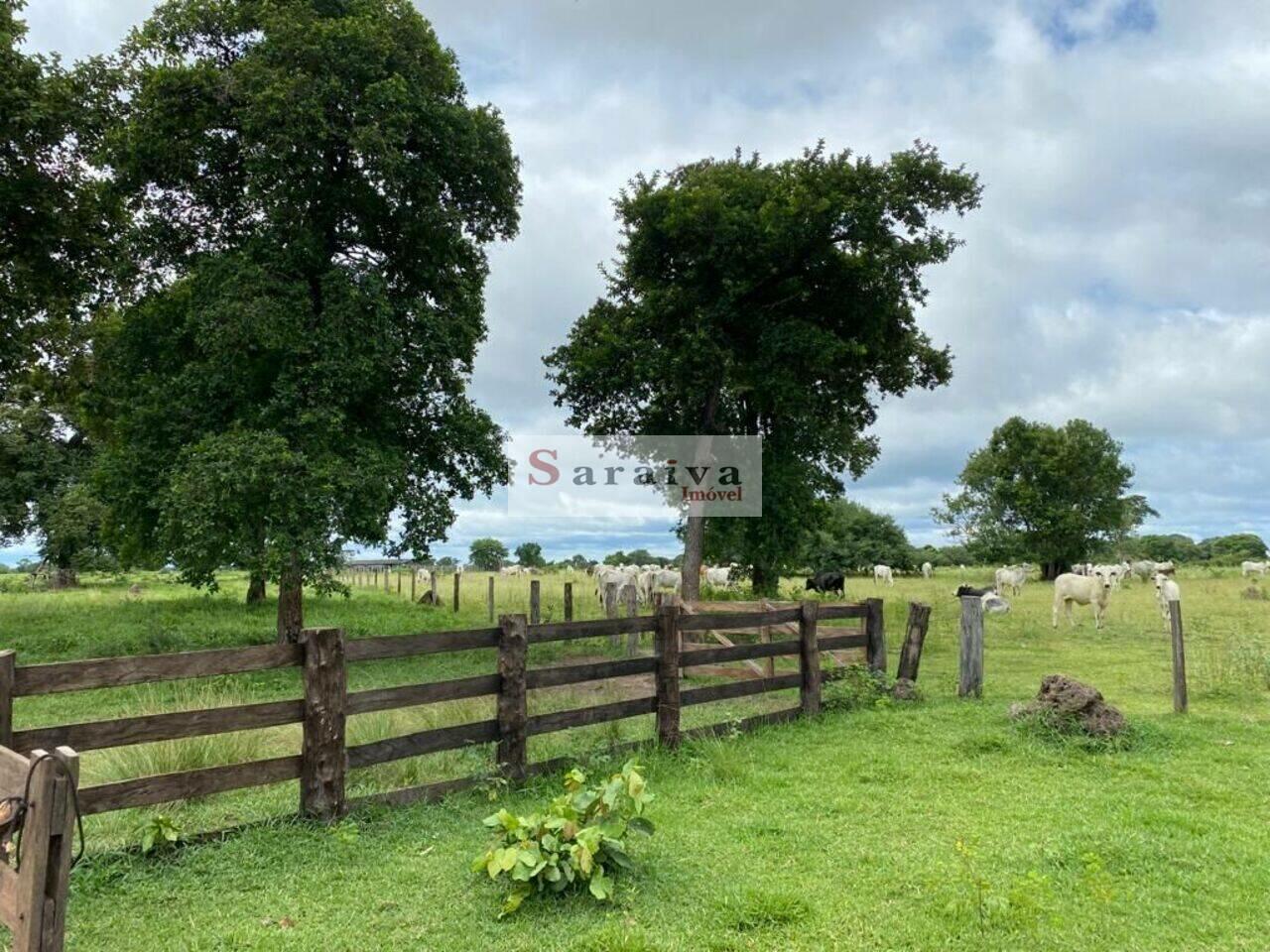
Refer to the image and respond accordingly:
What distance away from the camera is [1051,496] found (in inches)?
2048

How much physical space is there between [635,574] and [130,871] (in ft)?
69.3

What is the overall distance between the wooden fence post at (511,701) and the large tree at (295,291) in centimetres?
843

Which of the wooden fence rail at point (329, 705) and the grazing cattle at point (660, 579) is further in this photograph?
the grazing cattle at point (660, 579)

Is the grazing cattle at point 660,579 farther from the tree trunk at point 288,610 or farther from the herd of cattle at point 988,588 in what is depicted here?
the tree trunk at point 288,610

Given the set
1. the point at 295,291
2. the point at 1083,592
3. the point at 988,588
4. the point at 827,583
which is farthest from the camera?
the point at 827,583

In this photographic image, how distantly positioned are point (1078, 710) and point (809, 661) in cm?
288

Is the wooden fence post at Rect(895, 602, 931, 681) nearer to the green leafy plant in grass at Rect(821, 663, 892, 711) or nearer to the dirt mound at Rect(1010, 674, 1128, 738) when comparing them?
the green leafy plant in grass at Rect(821, 663, 892, 711)

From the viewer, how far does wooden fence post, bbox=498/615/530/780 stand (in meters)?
6.71

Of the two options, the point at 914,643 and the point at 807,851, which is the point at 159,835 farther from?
the point at 914,643

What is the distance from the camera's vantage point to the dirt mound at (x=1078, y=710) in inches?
326

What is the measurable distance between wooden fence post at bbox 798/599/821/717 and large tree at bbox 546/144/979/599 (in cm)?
1013

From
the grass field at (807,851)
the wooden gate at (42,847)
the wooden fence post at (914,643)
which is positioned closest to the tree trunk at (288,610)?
the grass field at (807,851)

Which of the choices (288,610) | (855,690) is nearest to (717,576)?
(288,610)

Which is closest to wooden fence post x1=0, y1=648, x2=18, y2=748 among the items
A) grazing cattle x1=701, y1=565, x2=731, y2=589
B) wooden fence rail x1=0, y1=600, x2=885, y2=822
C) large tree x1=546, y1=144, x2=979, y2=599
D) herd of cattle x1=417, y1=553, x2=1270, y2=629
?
wooden fence rail x1=0, y1=600, x2=885, y2=822
